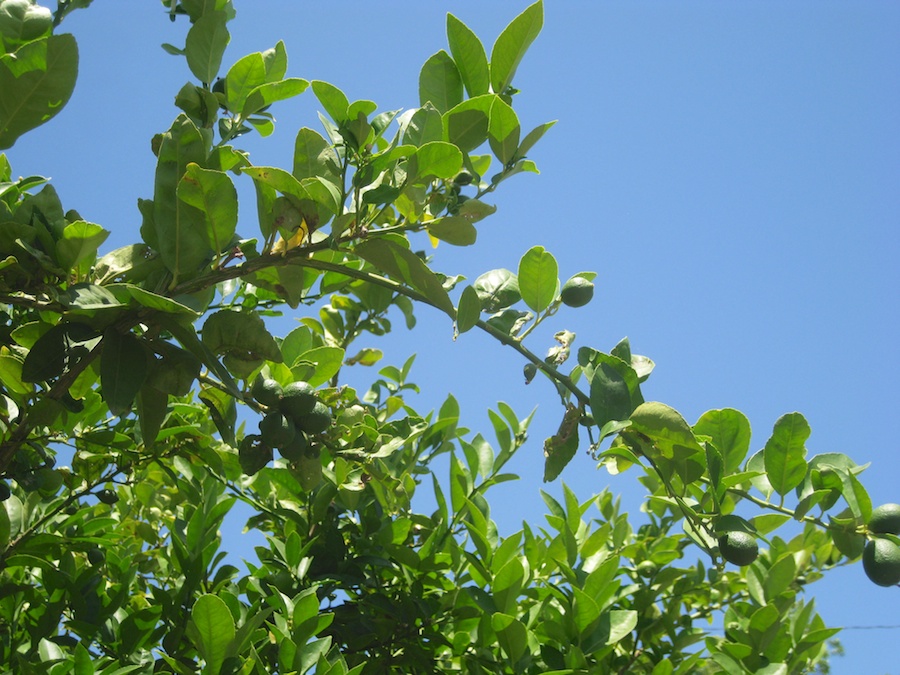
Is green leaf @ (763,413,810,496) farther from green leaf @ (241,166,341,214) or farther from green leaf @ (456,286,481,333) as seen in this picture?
green leaf @ (241,166,341,214)

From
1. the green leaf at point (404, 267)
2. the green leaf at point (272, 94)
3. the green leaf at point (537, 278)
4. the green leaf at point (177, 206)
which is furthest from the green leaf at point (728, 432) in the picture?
the green leaf at point (272, 94)

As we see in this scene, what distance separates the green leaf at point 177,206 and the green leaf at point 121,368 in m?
0.14

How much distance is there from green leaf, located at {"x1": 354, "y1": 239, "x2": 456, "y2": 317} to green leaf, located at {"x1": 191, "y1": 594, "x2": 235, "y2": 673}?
831 mm

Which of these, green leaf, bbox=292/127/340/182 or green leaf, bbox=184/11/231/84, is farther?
green leaf, bbox=184/11/231/84

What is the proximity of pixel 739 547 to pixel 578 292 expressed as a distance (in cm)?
62

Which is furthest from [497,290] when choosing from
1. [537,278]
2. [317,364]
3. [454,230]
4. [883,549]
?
[883,549]

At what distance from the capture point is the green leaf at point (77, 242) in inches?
53.9

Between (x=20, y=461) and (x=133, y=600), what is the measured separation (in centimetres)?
96

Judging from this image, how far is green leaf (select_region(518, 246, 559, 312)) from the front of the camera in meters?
1.88

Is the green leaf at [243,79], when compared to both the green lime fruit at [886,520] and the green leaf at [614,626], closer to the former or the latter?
the green lime fruit at [886,520]

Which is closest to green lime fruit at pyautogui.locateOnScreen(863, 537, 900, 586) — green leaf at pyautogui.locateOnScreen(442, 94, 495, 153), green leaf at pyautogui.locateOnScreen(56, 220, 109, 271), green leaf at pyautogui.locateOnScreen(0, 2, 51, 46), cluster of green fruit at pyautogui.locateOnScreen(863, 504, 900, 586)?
cluster of green fruit at pyautogui.locateOnScreen(863, 504, 900, 586)

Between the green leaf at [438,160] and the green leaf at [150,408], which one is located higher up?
the green leaf at [438,160]

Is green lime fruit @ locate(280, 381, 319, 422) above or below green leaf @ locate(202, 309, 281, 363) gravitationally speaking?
below

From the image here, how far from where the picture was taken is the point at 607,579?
249 centimetres
